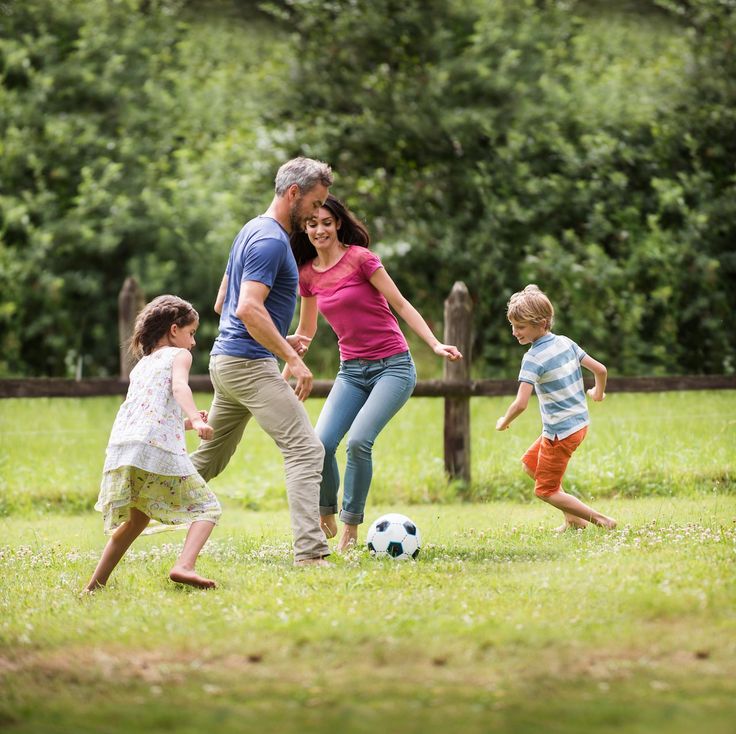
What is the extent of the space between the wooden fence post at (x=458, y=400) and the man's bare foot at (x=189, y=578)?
450 centimetres

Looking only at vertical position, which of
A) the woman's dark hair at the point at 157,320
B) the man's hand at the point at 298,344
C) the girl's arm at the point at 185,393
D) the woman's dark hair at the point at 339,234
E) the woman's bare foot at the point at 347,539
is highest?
the woman's dark hair at the point at 339,234

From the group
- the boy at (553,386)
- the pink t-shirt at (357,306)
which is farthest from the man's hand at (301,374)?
the boy at (553,386)

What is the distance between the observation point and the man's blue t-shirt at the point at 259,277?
578 cm

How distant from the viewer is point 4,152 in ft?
51.4

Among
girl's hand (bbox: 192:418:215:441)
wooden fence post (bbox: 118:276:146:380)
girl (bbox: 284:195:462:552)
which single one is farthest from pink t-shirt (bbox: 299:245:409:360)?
wooden fence post (bbox: 118:276:146:380)

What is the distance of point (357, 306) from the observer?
650 centimetres

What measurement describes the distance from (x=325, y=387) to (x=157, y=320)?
12.7 ft

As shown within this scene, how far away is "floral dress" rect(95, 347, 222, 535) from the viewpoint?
18.1 ft

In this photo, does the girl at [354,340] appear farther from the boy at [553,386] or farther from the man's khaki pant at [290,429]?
the boy at [553,386]

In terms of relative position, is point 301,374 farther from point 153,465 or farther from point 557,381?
point 557,381

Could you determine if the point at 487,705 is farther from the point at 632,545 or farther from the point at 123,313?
the point at 123,313

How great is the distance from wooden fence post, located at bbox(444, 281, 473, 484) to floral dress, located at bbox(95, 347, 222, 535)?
437 centimetres

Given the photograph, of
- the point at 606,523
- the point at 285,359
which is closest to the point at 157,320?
the point at 285,359

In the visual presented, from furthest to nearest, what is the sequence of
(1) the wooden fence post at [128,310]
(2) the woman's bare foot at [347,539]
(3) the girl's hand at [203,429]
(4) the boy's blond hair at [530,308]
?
(1) the wooden fence post at [128,310], (4) the boy's blond hair at [530,308], (2) the woman's bare foot at [347,539], (3) the girl's hand at [203,429]
